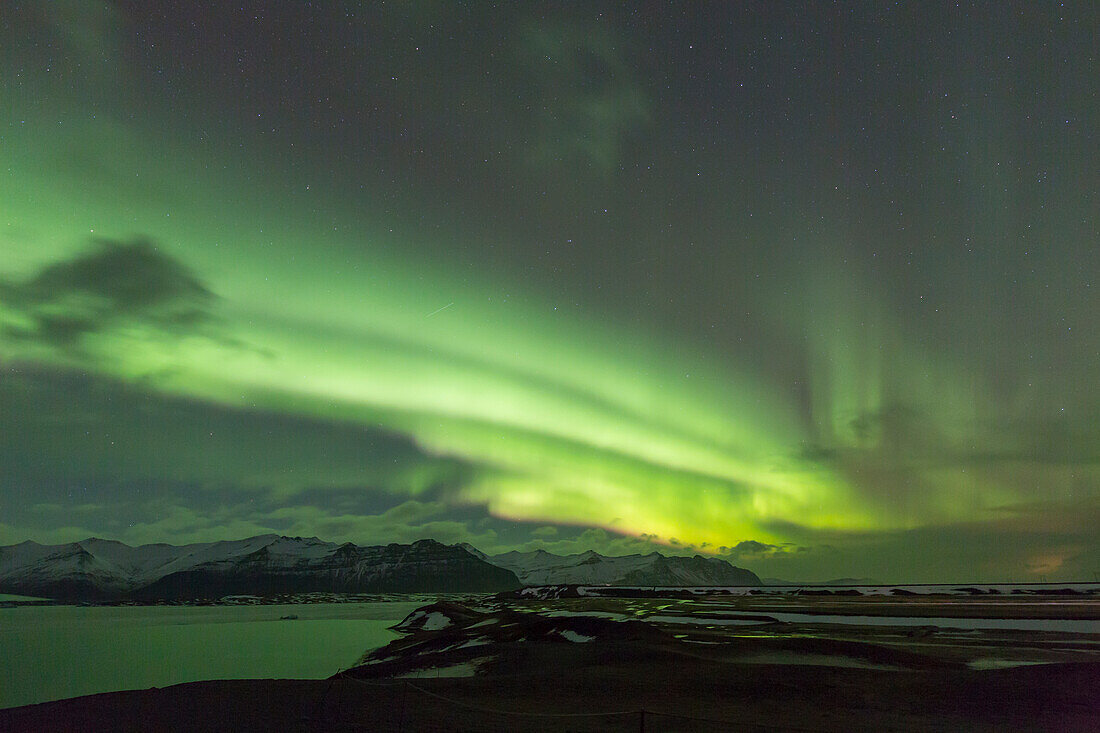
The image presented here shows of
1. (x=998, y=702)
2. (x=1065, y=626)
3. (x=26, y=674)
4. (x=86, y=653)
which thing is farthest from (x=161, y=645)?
(x=1065, y=626)

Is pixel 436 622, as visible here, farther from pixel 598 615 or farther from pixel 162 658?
pixel 162 658

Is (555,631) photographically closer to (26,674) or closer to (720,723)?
(720,723)

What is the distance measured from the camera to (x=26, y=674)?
71938mm

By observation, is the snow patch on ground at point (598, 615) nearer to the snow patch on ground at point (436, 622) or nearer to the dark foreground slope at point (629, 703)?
the snow patch on ground at point (436, 622)

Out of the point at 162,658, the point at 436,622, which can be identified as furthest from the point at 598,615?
the point at 162,658

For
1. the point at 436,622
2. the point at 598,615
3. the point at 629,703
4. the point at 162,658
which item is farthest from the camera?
the point at 436,622

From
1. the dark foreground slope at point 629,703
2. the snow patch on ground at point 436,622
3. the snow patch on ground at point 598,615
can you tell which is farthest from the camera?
the snow patch on ground at point 436,622

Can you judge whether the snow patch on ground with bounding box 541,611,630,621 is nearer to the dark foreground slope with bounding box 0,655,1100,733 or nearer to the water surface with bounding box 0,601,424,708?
the water surface with bounding box 0,601,424,708

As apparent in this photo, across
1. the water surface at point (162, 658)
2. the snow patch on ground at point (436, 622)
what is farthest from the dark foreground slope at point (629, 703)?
the snow patch on ground at point (436, 622)

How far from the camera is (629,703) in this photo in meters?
28.9

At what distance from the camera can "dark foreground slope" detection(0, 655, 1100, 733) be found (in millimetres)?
23766

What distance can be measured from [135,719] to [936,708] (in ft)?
108

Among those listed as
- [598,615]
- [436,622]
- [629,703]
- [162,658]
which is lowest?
[162,658]

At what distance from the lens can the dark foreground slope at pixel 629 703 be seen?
23.8 meters
